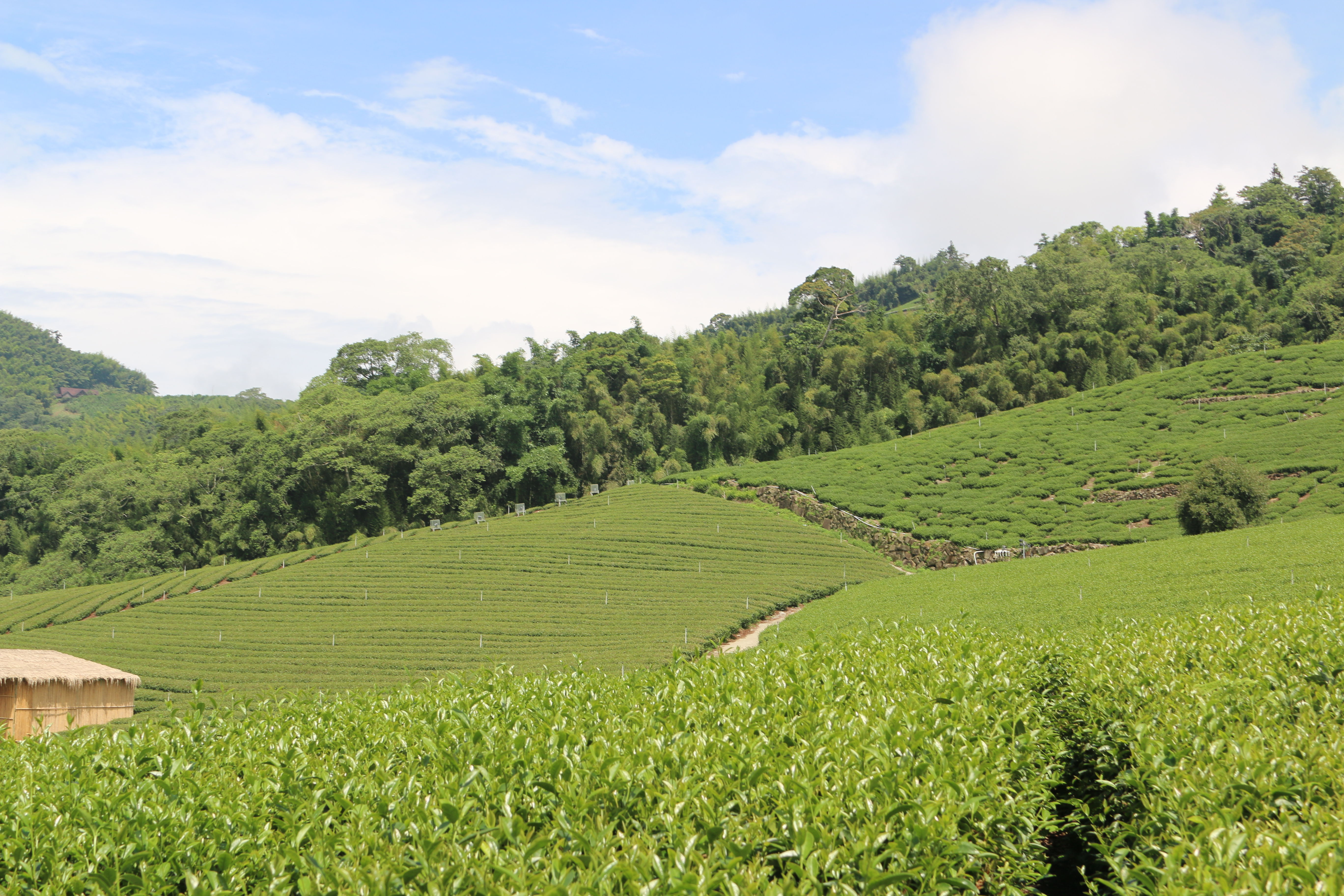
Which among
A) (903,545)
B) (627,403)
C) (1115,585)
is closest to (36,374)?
(627,403)

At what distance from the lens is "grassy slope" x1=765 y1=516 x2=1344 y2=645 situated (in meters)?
17.1

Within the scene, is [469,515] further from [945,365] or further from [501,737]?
[501,737]

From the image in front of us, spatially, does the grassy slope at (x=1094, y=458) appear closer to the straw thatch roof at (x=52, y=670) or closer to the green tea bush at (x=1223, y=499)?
the green tea bush at (x=1223, y=499)

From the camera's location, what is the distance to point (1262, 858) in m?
3.79

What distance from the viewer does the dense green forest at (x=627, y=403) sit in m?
58.0

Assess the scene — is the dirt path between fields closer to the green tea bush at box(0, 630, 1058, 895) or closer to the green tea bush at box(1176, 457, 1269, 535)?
the green tea bush at box(1176, 457, 1269, 535)

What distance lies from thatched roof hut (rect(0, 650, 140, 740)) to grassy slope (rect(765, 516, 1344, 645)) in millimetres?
18206

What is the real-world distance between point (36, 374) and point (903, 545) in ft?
668

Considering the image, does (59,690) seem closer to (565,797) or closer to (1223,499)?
(565,797)

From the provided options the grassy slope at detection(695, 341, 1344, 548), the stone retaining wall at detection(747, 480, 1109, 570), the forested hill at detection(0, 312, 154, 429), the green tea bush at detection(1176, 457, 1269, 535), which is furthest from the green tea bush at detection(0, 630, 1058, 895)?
the forested hill at detection(0, 312, 154, 429)

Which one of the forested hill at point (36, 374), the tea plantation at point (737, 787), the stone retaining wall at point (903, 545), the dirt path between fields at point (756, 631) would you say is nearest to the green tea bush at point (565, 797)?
the tea plantation at point (737, 787)

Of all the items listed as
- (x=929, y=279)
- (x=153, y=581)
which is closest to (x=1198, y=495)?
(x=153, y=581)

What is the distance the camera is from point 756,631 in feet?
89.1

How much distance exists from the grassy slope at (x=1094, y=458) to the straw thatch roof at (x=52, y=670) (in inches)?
1305
